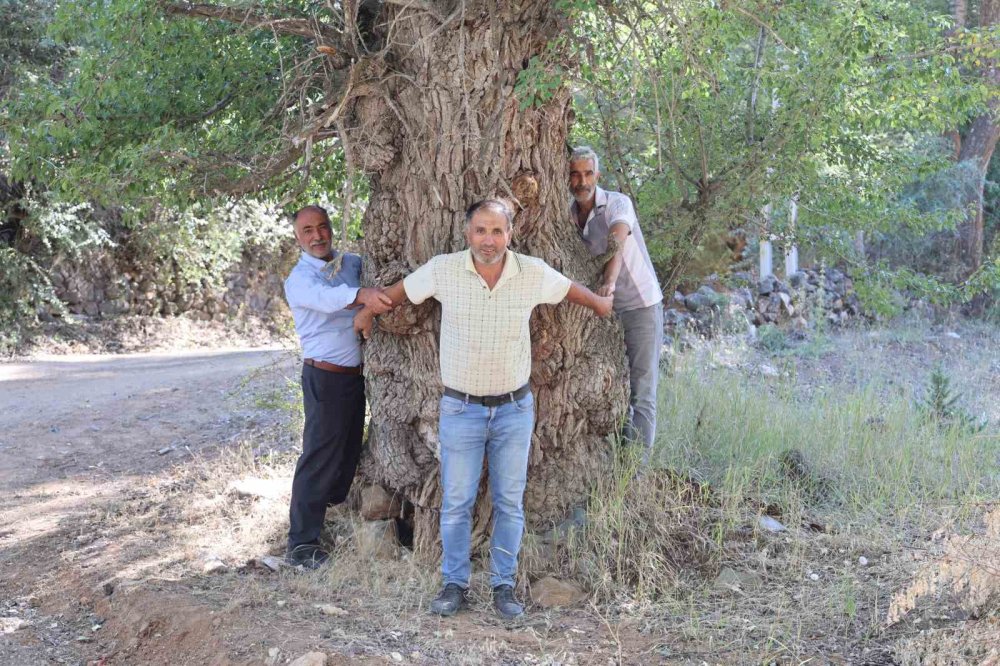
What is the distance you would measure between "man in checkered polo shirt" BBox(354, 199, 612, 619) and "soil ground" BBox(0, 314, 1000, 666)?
0.94 feet

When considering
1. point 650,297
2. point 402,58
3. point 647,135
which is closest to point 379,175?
point 402,58

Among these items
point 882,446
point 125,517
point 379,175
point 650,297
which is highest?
point 379,175

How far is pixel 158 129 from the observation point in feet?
17.6

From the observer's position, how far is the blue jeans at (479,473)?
4590 mm

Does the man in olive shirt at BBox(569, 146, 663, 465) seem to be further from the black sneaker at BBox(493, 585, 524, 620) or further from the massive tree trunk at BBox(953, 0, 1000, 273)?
the massive tree trunk at BBox(953, 0, 1000, 273)

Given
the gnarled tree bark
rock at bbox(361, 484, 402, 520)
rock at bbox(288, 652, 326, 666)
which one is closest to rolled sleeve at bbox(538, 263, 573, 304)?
the gnarled tree bark

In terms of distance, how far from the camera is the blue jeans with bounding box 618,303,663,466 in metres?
5.67

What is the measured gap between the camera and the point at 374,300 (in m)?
4.87

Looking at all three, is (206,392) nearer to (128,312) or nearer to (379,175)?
(379,175)

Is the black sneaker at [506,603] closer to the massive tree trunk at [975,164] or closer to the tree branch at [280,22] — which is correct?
the tree branch at [280,22]

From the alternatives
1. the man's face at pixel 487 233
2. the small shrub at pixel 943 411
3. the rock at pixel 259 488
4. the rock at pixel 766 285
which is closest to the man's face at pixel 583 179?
the man's face at pixel 487 233

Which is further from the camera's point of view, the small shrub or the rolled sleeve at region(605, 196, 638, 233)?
the small shrub

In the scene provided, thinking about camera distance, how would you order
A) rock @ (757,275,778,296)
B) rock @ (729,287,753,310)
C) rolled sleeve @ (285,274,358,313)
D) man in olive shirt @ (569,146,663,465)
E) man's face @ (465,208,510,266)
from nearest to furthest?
1. man's face @ (465,208,510,266)
2. rolled sleeve @ (285,274,358,313)
3. man in olive shirt @ (569,146,663,465)
4. rock @ (729,287,753,310)
5. rock @ (757,275,778,296)

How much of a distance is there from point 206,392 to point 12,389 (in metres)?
2.29
